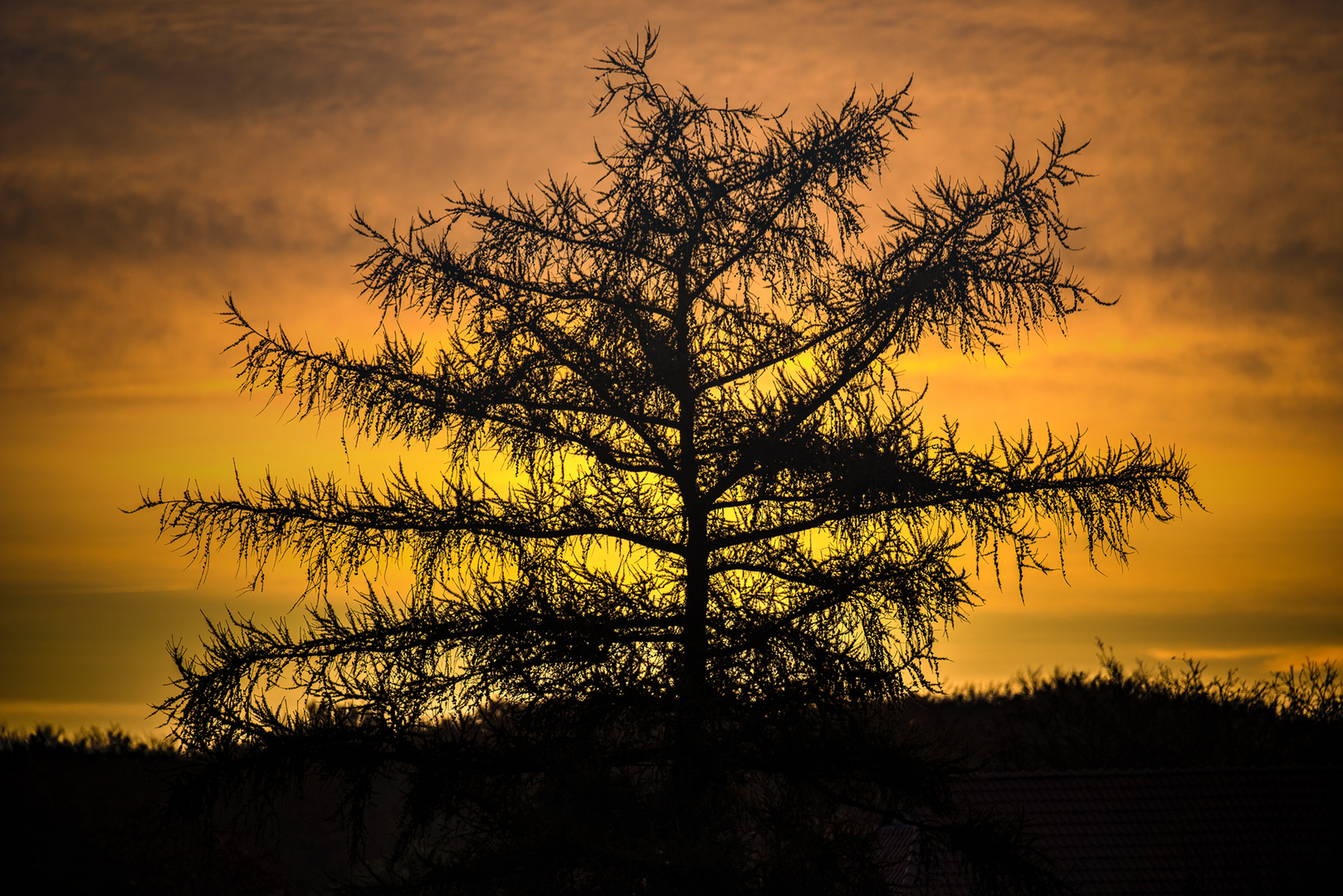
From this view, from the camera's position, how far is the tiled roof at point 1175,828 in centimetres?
1719

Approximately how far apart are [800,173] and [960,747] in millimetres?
17281

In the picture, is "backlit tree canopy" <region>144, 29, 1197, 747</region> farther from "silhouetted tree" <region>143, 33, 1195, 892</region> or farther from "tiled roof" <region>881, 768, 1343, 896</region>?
"tiled roof" <region>881, 768, 1343, 896</region>

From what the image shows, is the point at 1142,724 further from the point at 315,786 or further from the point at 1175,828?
the point at 315,786

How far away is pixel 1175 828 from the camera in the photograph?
59.5 ft

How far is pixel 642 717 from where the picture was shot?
305 inches

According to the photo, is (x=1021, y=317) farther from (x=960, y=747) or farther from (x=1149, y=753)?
(x=1149, y=753)

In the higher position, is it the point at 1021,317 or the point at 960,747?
the point at 1021,317

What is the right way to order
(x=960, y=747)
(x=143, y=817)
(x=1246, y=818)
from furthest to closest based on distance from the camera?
(x=960, y=747) < (x=143, y=817) < (x=1246, y=818)

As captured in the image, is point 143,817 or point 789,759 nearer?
point 789,759

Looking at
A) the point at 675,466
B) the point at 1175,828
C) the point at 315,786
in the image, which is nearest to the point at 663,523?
the point at 675,466

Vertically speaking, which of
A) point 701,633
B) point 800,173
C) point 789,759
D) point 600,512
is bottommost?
point 789,759

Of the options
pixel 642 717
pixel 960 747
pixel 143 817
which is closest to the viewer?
pixel 642 717

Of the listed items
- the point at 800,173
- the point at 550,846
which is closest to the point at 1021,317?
the point at 800,173

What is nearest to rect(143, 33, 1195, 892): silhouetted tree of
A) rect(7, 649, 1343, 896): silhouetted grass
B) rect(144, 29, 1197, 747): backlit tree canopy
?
rect(144, 29, 1197, 747): backlit tree canopy
